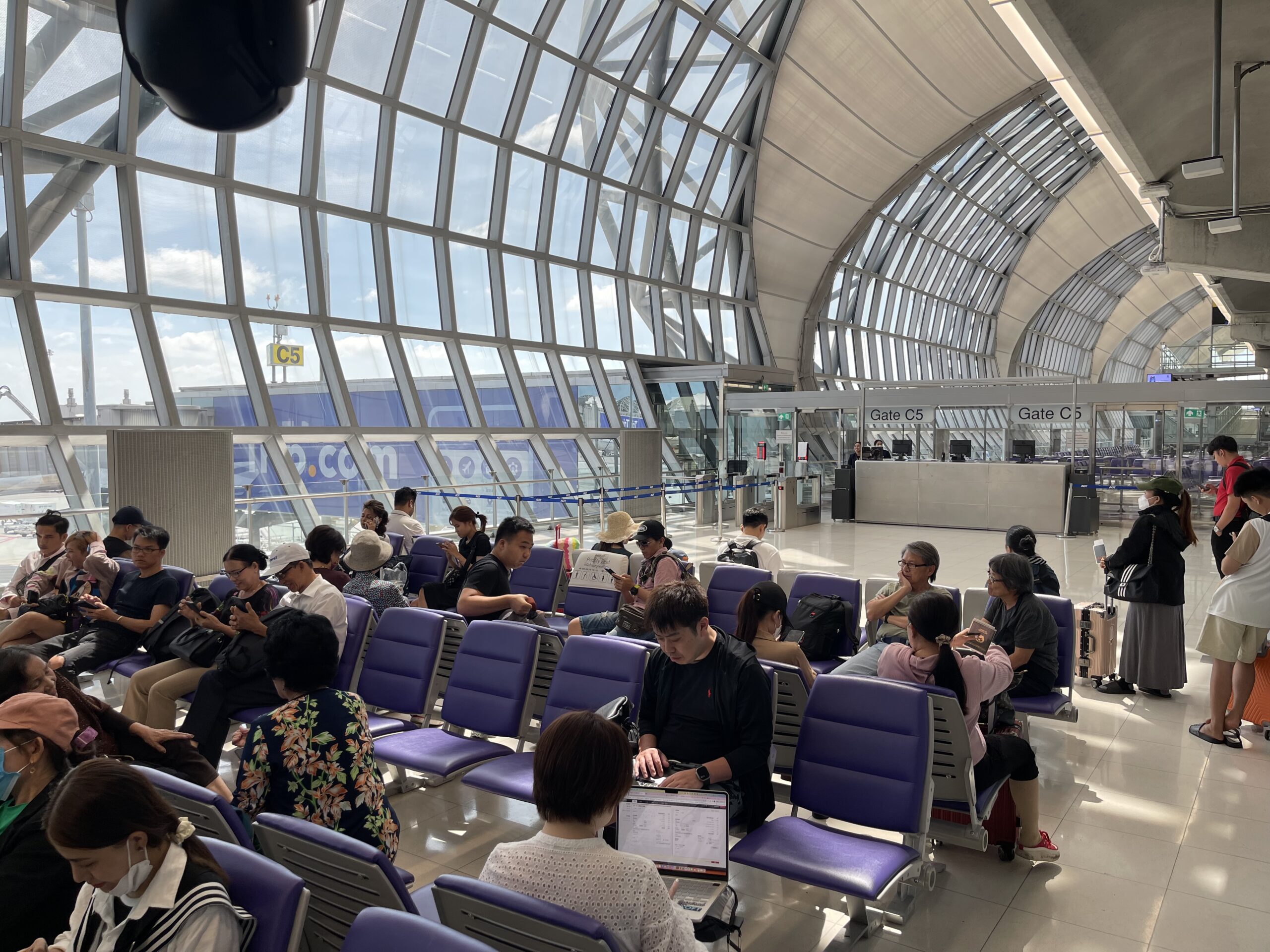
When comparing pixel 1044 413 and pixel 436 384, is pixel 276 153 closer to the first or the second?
pixel 436 384

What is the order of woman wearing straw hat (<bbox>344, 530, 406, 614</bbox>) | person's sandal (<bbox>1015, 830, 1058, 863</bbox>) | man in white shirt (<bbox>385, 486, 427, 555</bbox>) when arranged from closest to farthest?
person's sandal (<bbox>1015, 830, 1058, 863</bbox>) → woman wearing straw hat (<bbox>344, 530, 406, 614</bbox>) → man in white shirt (<bbox>385, 486, 427, 555</bbox>)

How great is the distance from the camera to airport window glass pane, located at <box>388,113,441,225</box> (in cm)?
1336

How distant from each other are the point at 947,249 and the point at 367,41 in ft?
77.3

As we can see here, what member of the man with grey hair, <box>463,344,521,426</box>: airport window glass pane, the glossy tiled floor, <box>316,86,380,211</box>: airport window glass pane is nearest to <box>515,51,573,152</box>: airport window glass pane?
<box>316,86,380,211</box>: airport window glass pane

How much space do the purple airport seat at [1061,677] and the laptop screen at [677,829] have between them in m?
2.89

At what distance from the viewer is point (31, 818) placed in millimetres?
2273

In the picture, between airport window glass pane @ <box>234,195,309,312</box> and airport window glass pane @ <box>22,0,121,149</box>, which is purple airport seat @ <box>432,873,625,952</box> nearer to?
airport window glass pane @ <box>22,0,121,149</box>

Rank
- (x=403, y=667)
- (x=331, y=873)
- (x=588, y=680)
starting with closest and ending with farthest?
(x=331, y=873)
(x=588, y=680)
(x=403, y=667)

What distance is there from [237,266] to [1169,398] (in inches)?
629

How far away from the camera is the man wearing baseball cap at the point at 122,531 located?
6703 millimetres

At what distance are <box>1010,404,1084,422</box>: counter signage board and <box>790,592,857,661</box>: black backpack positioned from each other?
13786mm

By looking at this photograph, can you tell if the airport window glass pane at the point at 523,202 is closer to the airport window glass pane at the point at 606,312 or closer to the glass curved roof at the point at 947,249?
the airport window glass pane at the point at 606,312

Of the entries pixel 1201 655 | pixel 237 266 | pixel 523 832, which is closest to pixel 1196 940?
pixel 523 832

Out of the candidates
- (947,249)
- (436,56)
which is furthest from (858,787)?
(947,249)
